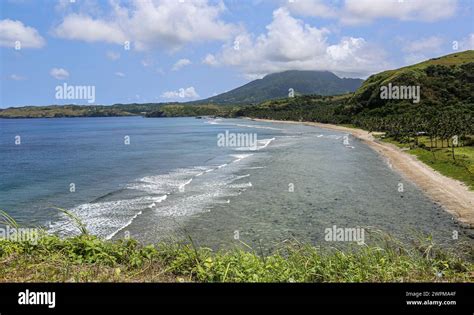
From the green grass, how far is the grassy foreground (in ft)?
111

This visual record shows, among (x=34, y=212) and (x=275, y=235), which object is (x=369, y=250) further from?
(x=34, y=212)

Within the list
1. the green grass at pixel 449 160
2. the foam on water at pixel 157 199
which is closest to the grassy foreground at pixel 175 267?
the foam on water at pixel 157 199

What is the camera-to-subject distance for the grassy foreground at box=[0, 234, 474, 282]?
556 centimetres

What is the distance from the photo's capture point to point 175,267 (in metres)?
6.39

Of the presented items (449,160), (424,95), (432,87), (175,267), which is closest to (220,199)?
(175,267)

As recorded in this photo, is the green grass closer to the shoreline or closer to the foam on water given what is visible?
the shoreline

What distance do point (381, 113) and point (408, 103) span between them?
939 centimetres

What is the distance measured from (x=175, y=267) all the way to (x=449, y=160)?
50270 mm

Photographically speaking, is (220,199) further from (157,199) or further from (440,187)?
(440,187)

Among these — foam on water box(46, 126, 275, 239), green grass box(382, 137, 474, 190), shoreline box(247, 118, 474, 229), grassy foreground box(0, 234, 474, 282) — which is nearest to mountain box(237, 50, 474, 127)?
green grass box(382, 137, 474, 190)

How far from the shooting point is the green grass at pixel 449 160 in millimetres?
40537

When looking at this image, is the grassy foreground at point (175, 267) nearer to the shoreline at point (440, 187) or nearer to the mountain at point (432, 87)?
the shoreline at point (440, 187)

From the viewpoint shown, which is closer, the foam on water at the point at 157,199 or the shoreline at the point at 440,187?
the foam on water at the point at 157,199

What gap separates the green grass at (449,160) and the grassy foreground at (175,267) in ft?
111
